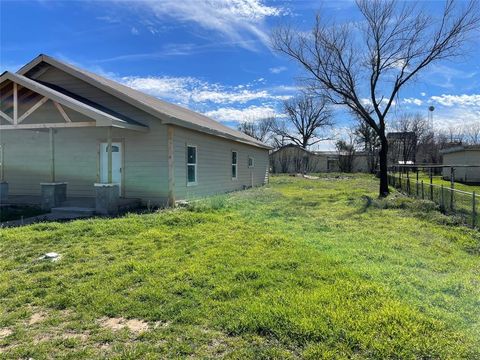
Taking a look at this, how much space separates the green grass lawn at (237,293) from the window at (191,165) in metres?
4.93

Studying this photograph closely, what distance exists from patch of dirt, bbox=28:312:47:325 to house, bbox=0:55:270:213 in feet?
19.6

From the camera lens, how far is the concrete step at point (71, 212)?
30.7ft

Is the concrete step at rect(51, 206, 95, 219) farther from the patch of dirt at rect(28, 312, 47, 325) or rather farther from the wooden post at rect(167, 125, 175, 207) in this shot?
the patch of dirt at rect(28, 312, 47, 325)

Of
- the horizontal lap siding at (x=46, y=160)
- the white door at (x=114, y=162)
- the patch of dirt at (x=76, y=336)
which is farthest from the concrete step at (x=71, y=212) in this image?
the patch of dirt at (x=76, y=336)

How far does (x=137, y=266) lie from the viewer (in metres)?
4.91

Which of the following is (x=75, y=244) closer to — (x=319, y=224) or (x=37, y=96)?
(x=319, y=224)

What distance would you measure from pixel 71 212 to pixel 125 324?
280 inches

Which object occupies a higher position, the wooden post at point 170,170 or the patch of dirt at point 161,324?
the wooden post at point 170,170

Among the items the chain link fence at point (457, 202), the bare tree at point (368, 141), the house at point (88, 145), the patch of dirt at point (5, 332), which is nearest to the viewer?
the patch of dirt at point (5, 332)

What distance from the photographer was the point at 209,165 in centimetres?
1404

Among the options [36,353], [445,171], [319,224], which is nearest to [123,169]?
[319,224]

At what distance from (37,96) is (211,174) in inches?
258

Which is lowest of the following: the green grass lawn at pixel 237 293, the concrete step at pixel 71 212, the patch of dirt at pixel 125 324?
the patch of dirt at pixel 125 324

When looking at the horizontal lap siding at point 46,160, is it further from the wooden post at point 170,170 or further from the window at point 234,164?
the window at point 234,164
